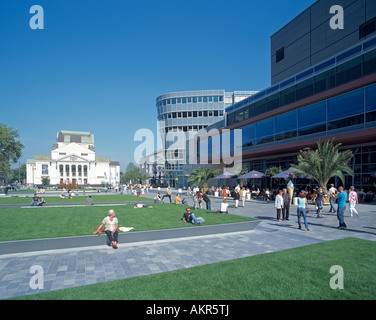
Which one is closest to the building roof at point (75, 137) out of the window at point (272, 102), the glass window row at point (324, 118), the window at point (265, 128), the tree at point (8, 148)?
the tree at point (8, 148)

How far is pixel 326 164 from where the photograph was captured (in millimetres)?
21203

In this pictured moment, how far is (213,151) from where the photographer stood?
157ft

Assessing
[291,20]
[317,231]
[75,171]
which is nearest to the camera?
[317,231]

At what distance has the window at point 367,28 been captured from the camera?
2702 cm

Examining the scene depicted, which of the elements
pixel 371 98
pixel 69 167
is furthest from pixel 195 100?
pixel 69 167

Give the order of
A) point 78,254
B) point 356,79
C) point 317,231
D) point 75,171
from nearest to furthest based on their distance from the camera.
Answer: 1. point 78,254
2. point 317,231
3. point 356,79
4. point 75,171

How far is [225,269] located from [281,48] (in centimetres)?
4427

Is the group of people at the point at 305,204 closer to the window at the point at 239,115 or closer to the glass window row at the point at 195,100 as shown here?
the window at the point at 239,115

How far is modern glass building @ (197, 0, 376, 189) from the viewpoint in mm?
21797

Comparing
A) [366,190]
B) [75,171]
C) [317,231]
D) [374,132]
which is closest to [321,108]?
[374,132]

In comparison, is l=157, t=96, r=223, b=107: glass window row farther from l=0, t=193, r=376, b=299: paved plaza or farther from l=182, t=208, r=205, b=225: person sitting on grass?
l=0, t=193, r=376, b=299: paved plaza

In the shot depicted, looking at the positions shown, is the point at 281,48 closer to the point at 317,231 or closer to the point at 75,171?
the point at 317,231

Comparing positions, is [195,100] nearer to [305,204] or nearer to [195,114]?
[195,114]

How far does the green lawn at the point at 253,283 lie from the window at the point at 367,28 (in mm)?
30341
